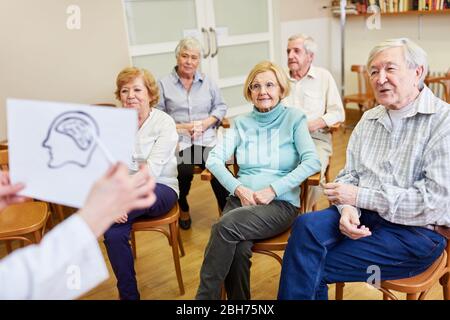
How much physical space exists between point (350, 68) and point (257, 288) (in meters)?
4.04

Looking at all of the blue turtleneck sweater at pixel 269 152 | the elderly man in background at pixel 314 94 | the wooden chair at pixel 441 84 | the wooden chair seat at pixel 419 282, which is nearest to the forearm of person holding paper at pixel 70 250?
the wooden chair seat at pixel 419 282

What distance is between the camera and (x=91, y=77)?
3.54 m

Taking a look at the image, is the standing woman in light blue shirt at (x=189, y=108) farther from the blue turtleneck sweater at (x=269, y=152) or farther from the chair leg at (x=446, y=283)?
the chair leg at (x=446, y=283)

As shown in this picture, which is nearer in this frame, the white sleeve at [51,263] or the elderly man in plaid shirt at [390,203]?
the white sleeve at [51,263]

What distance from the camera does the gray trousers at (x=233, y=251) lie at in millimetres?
1786

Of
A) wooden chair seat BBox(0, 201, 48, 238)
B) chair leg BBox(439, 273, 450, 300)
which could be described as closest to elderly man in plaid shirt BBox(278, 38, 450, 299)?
chair leg BBox(439, 273, 450, 300)

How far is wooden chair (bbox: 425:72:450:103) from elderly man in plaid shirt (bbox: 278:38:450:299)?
9.97ft

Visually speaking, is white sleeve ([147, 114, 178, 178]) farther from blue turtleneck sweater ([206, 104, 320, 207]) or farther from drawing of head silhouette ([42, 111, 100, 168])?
drawing of head silhouette ([42, 111, 100, 168])

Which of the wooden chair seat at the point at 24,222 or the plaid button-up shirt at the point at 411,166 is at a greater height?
the plaid button-up shirt at the point at 411,166

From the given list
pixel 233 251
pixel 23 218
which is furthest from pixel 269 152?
pixel 23 218

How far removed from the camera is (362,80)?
534 centimetres

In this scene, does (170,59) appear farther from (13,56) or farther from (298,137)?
(298,137)

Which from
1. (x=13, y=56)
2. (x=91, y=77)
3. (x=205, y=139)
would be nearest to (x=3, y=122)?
(x=13, y=56)

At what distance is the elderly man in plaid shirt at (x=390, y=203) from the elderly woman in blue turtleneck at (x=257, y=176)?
0.73 feet
